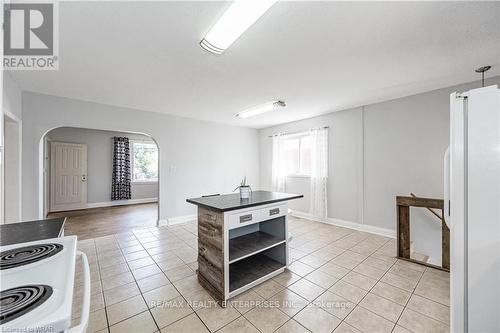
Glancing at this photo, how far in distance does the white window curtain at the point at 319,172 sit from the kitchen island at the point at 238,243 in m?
2.23

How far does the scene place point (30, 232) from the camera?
4.34 ft

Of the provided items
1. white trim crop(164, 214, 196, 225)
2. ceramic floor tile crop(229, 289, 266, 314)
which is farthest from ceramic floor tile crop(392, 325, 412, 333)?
white trim crop(164, 214, 196, 225)

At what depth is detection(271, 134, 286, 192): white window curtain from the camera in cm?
532

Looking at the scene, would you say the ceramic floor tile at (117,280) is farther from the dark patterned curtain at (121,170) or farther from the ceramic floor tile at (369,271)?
the dark patterned curtain at (121,170)

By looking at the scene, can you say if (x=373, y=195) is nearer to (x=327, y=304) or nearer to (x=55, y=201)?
(x=327, y=304)

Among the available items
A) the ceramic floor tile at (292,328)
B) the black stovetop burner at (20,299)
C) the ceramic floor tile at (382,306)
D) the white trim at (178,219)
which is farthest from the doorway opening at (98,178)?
the ceramic floor tile at (382,306)

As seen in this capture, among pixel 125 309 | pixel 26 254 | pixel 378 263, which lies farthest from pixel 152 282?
Answer: pixel 378 263

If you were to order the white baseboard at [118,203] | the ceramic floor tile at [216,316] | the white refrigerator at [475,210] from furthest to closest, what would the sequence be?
1. the white baseboard at [118,203]
2. the ceramic floor tile at [216,316]
3. the white refrigerator at [475,210]

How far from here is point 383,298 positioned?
76.0 inches

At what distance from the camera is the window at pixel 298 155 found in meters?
4.88

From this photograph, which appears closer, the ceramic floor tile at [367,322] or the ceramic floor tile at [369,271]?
the ceramic floor tile at [367,322]

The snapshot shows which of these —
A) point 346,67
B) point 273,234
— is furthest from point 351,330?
point 346,67

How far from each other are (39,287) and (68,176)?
6.69m

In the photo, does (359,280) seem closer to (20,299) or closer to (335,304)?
(335,304)
